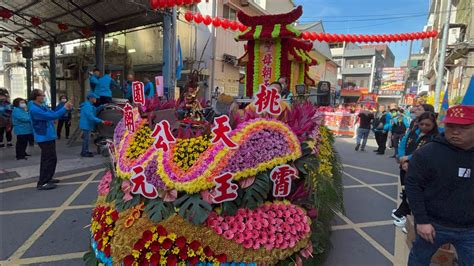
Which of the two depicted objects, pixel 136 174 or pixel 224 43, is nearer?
pixel 136 174

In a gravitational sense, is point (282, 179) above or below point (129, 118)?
below

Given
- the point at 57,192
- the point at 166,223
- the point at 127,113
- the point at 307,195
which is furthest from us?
the point at 57,192

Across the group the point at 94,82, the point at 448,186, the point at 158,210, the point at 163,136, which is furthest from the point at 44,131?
the point at 448,186

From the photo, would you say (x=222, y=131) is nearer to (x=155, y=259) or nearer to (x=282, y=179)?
(x=282, y=179)

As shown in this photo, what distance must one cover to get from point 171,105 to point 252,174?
1782 millimetres

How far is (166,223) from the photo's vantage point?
2281 mm

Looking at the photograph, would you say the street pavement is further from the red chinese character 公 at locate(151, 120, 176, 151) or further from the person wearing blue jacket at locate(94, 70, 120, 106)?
the person wearing blue jacket at locate(94, 70, 120, 106)

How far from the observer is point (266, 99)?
269 cm

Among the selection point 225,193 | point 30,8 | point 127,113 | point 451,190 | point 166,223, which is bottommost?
point 166,223

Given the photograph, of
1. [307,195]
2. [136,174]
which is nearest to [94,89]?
[136,174]

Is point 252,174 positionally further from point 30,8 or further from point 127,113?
point 30,8

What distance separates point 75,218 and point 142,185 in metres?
2.21

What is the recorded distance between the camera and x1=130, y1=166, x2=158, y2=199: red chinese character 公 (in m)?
2.36

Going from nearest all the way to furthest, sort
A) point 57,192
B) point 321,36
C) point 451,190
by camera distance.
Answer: point 451,190
point 57,192
point 321,36
